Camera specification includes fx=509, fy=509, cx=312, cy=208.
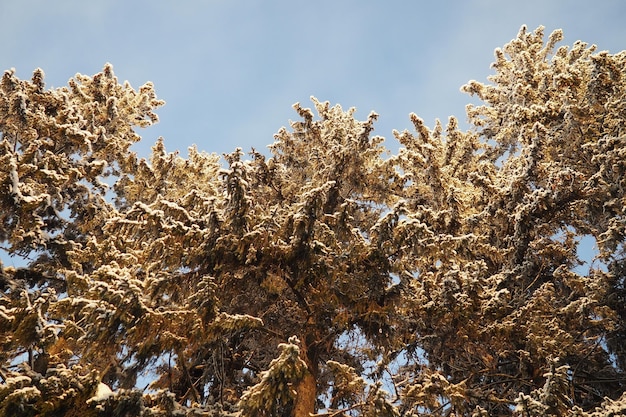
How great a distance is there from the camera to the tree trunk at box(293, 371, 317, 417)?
7438 millimetres

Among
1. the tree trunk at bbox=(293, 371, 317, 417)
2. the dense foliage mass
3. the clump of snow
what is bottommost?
the clump of snow

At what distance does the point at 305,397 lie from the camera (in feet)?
25.2

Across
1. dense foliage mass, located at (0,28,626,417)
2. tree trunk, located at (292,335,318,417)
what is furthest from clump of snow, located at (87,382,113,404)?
tree trunk, located at (292,335,318,417)

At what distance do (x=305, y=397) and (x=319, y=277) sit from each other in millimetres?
1818

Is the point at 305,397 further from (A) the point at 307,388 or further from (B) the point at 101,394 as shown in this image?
(B) the point at 101,394

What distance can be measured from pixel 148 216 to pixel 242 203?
53.1 inches

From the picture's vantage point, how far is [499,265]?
1147 centimetres

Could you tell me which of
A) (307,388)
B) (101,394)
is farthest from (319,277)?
(101,394)

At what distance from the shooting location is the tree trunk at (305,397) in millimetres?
7438

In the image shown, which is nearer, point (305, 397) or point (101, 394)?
point (101, 394)

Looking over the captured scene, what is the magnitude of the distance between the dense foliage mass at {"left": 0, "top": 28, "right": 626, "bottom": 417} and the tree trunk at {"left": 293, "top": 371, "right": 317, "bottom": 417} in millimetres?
29

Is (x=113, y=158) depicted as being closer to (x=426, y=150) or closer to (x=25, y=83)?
(x=25, y=83)

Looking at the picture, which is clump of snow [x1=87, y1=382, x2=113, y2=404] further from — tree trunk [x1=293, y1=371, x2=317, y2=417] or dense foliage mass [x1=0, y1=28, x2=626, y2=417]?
tree trunk [x1=293, y1=371, x2=317, y2=417]

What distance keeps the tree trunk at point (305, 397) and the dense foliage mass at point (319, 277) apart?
29 mm
